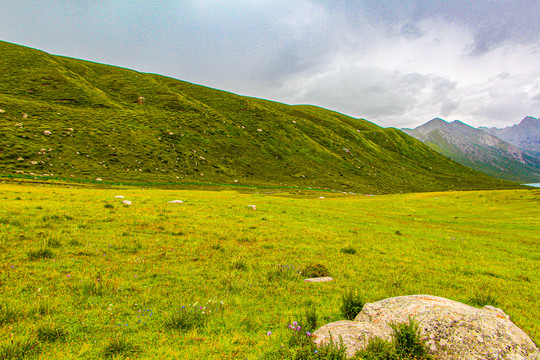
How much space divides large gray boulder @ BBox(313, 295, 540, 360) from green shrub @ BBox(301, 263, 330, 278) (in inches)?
176

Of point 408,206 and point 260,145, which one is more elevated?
point 260,145

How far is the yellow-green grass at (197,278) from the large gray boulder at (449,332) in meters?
1.60

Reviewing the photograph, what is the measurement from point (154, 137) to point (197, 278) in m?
83.8

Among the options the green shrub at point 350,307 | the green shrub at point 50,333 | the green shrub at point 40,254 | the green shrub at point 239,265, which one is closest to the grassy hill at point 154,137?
the green shrub at point 40,254

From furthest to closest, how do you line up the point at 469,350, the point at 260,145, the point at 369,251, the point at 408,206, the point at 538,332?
1. the point at 260,145
2. the point at 408,206
3. the point at 369,251
4. the point at 538,332
5. the point at 469,350

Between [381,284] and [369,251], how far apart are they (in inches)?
212

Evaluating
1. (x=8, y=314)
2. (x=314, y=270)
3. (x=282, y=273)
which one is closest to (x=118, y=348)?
(x=8, y=314)

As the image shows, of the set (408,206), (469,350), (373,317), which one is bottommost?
(408,206)

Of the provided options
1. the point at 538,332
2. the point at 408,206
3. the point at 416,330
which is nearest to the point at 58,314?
the point at 416,330

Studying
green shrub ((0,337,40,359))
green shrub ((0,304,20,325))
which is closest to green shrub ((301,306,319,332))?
green shrub ((0,337,40,359))

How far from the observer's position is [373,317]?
19.0 ft

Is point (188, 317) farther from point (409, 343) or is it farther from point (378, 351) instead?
point (409, 343)

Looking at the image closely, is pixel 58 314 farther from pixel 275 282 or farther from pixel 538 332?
pixel 538 332

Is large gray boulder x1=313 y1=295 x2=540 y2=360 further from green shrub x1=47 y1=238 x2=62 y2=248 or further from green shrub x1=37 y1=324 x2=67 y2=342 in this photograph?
green shrub x1=47 y1=238 x2=62 y2=248
